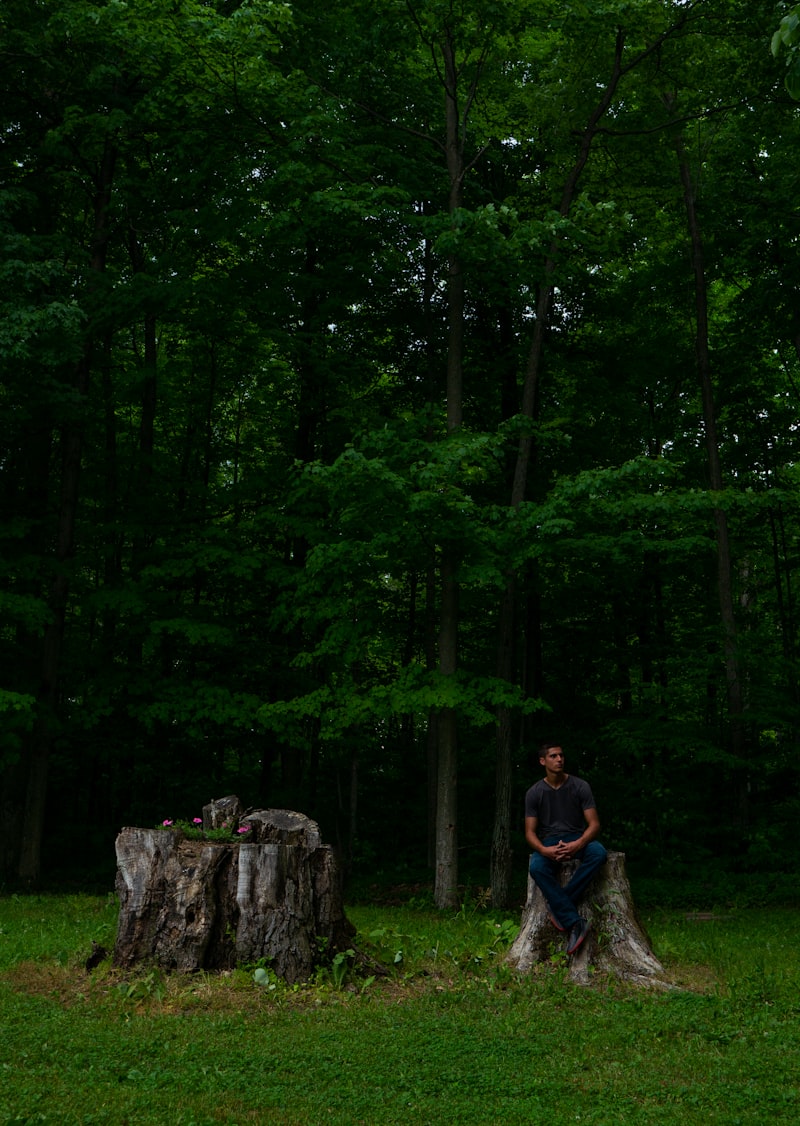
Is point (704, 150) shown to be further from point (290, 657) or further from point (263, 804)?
point (263, 804)

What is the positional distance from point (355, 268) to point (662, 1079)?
1386 cm

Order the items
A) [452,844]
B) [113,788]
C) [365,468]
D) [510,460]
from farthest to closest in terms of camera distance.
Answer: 1. [113,788]
2. [510,460]
3. [452,844]
4. [365,468]

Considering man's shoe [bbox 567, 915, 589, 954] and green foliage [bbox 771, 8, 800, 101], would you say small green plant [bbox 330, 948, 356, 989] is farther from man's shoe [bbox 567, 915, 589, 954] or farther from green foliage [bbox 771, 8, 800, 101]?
green foliage [bbox 771, 8, 800, 101]

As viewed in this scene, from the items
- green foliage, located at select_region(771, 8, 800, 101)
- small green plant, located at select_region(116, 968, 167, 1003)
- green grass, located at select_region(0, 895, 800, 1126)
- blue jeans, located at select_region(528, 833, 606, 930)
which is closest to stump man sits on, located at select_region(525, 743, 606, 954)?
blue jeans, located at select_region(528, 833, 606, 930)

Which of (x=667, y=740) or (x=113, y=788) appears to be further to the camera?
(x=113, y=788)

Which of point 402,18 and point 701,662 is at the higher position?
point 402,18

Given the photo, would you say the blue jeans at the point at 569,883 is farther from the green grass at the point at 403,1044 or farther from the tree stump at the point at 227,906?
the tree stump at the point at 227,906

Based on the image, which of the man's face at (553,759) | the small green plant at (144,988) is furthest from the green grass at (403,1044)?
the man's face at (553,759)

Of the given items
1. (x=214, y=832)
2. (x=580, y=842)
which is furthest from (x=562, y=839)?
(x=214, y=832)

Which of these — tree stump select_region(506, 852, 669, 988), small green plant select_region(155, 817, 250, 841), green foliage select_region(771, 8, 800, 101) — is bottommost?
tree stump select_region(506, 852, 669, 988)

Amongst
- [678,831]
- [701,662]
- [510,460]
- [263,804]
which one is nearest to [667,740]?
[701,662]

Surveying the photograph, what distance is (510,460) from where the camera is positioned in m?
19.3

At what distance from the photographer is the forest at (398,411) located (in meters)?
13.7

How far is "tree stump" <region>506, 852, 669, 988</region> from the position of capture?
25.9 ft
